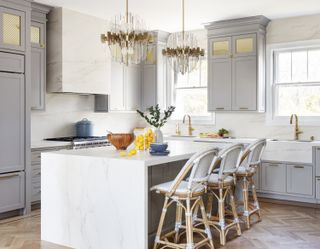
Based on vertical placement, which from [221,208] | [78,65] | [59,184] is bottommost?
[221,208]

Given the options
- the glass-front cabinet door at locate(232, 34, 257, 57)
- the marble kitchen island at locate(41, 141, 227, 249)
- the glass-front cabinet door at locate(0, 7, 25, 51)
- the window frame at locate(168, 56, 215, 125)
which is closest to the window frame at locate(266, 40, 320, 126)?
the glass-front cabinet door at locate(232, 34, 257, 57)

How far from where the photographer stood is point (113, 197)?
3.68 m

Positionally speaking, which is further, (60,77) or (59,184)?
(60,77)

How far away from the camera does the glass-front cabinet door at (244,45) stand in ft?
21.4

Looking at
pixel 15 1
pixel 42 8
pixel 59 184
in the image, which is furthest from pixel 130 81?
pixel 59 184

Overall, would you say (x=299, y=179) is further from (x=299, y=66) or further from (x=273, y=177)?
(x=299, y=66)

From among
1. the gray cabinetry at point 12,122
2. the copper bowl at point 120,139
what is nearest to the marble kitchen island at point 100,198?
the copper bowl at point 120,139

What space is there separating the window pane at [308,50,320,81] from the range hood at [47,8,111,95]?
3.28 m

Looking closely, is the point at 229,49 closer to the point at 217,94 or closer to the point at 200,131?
the point at 217,94

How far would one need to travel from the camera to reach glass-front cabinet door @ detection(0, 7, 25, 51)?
16.4 feet

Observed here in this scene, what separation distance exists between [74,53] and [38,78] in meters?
0.71

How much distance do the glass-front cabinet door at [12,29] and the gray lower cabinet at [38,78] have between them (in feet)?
1.73

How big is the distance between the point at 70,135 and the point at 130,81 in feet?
5.15

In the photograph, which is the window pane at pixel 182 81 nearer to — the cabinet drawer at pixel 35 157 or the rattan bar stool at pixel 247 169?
the rattan bar stool at pixel 247 169
